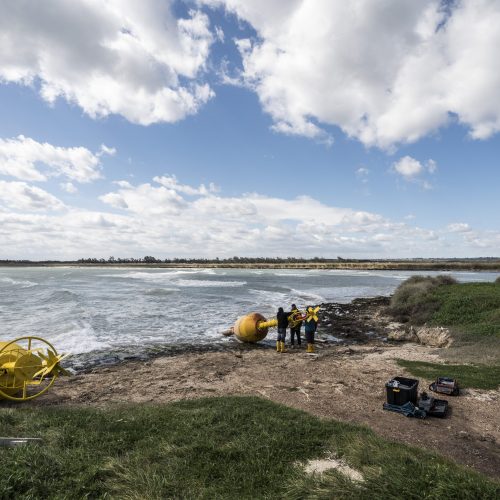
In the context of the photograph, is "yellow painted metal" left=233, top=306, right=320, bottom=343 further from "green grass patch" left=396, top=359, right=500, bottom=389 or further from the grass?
the grass

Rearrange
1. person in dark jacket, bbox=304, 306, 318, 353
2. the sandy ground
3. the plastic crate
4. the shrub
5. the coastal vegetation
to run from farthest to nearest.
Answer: the shrub
person in dark jacket, bbox=304, 306, 318, 353
the coastal vegetation
the plastic crate
the sandy ground

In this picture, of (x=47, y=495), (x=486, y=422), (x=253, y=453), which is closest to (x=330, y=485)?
(x=253, y=453)

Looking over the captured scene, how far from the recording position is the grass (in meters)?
4.25

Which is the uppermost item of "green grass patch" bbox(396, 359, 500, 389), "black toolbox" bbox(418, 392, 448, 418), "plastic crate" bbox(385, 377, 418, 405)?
"plastic crate" bbox(385, 377, 418, 405)

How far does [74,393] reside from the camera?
10.0 meters

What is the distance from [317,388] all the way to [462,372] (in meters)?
4.83

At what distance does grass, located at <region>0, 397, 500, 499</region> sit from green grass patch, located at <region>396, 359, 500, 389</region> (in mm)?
5473

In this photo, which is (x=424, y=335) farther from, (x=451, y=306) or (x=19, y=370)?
(x=19, y=370)

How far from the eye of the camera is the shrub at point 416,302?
824 inches

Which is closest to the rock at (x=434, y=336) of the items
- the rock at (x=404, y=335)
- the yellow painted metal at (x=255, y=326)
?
the rock at (x=404, y=335)

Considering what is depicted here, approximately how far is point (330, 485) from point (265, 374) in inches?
298

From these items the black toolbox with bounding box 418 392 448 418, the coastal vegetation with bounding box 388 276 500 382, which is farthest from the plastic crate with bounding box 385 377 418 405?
the coastal vegetation with bounding box 388 276 500 382

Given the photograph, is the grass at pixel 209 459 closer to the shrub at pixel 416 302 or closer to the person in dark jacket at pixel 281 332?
the person in dark jacket at pixel 281 332

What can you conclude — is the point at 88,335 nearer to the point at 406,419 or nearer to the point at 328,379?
the point at 328,379
